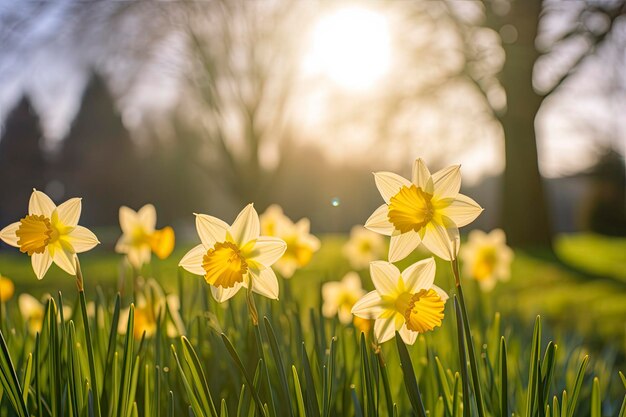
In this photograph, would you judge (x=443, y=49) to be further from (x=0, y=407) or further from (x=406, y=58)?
(x=0, y=407)

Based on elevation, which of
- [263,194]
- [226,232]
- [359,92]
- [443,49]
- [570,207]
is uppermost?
[226,232]

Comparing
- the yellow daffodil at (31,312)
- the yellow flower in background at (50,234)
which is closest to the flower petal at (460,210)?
the yellow flower in background at (50,234)

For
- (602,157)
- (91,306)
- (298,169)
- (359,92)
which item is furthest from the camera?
(298,169)

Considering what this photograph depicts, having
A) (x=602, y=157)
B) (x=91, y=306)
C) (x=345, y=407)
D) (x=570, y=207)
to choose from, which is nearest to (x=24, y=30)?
(x=91, y=306)

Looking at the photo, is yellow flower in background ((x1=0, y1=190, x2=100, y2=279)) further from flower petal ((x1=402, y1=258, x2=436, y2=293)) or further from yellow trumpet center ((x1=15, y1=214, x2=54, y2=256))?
flower petal ((x1=402, y1=258, x2=436, y2=293))

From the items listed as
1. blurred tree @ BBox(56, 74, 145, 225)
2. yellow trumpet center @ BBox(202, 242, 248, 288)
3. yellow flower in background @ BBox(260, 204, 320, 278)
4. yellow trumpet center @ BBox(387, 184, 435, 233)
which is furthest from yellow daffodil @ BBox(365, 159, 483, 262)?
blurred tree @ BBox(56, 74, 145, 225)

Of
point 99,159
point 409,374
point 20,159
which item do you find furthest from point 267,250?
point 99,159

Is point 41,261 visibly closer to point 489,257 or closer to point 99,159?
point 489,257

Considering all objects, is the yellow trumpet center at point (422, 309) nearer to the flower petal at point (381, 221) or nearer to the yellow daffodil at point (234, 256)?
the flower petal at point (381, 221)
